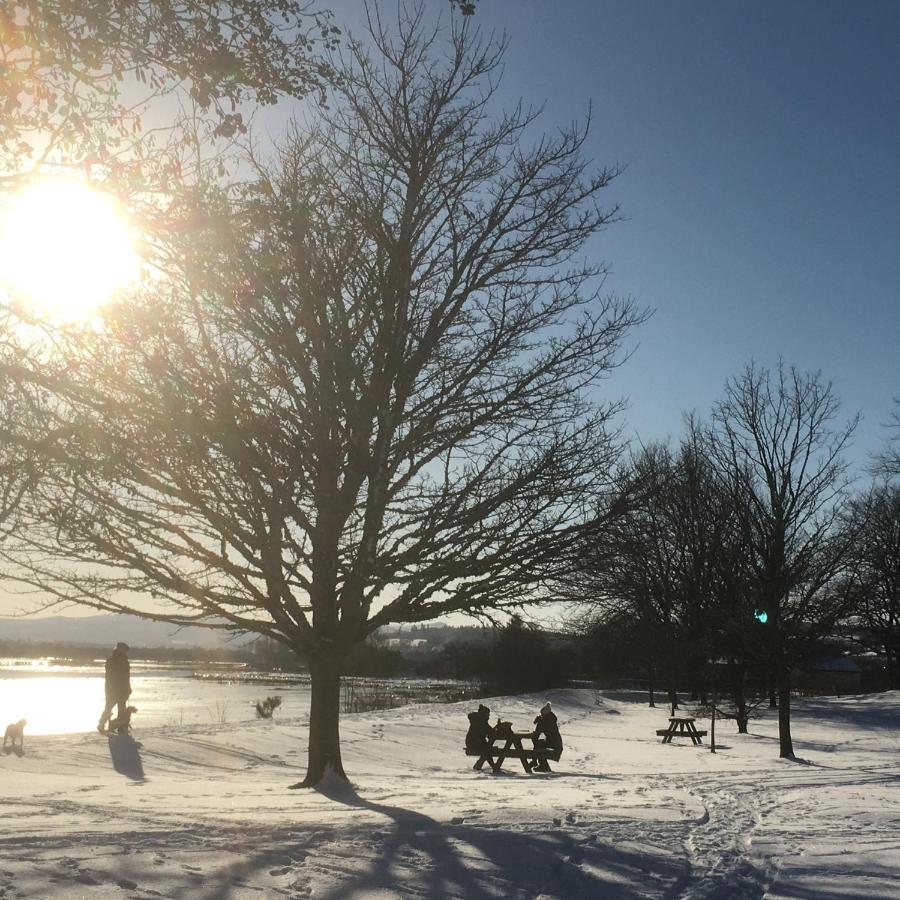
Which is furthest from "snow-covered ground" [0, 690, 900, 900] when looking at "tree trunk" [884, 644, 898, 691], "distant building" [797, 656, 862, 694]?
"distant building" [797, 656, 862, 694]

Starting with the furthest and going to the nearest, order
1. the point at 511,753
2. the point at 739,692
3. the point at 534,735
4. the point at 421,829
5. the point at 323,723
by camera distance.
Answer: the point at 739,692, the point at 534,735, the point at 511,753, the point at 323,723, the point at 421,829

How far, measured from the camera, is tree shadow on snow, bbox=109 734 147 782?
14086 mm

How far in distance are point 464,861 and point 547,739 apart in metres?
11.7

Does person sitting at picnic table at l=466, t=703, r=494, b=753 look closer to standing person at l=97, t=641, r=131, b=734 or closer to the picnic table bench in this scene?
standing person at l=97, t=641, r=131, b=734

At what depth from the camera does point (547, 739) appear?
18.1 meters

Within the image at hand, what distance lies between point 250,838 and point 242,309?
634cm

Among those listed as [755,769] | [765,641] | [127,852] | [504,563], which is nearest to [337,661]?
[504,563]

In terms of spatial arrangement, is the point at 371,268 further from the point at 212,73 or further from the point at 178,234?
the point at 212,73

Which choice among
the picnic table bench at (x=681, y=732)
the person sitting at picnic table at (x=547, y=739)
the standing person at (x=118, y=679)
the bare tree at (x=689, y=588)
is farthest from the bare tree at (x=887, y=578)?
the standing person at (x=118, y=679)

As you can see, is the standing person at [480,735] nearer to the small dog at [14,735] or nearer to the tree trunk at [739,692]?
the small dog at [14,735]

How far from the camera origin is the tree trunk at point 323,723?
41.3ft

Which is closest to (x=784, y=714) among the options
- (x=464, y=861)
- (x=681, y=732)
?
(x=681, y=732)

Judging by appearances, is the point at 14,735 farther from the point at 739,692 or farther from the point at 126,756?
the point at 739,692

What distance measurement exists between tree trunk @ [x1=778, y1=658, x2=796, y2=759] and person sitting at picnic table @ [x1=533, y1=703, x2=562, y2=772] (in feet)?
23.0
